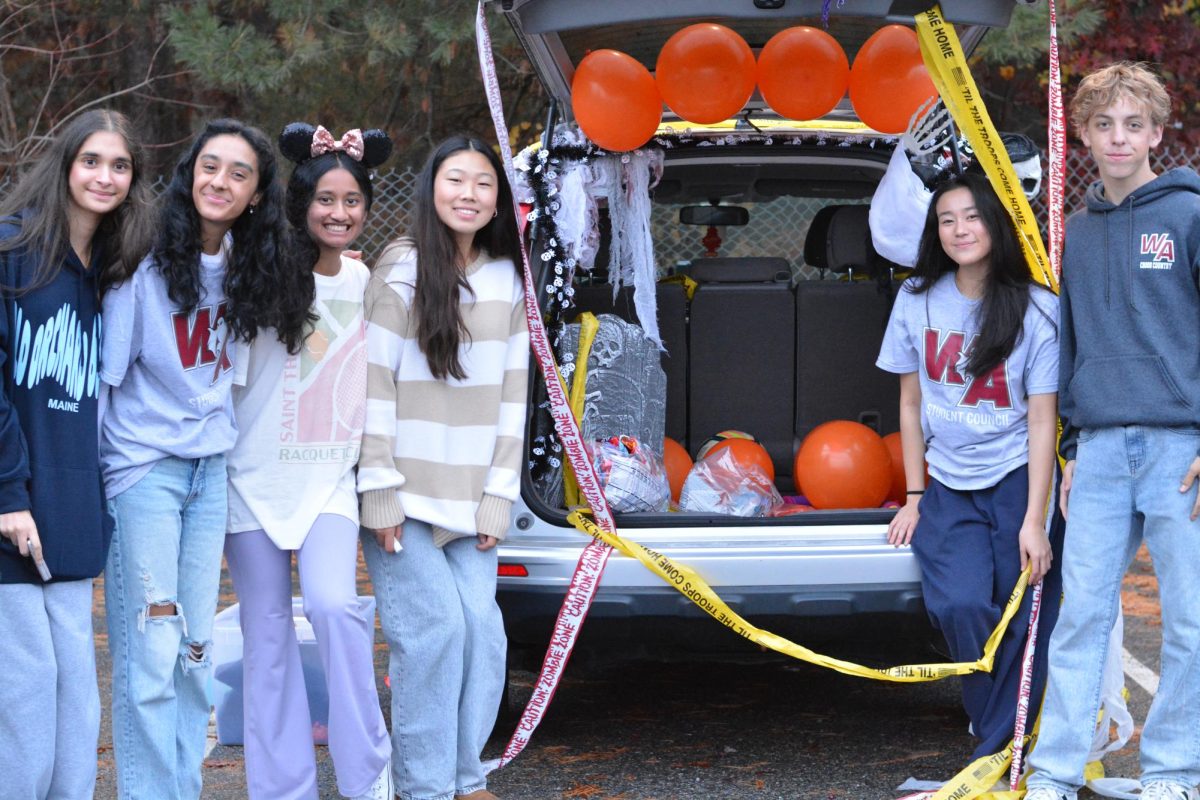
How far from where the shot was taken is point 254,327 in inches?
134

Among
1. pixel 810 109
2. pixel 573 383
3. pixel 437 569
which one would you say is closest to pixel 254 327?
pixel 437 569

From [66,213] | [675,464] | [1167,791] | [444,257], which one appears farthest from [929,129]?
[66,213]

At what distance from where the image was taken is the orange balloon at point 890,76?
4.19 metres

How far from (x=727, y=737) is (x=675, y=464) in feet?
2.94

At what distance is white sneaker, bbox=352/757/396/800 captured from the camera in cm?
354

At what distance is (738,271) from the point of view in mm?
5301

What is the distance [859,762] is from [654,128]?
197 centimetres

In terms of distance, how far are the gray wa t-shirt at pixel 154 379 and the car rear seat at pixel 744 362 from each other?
7.27 feet

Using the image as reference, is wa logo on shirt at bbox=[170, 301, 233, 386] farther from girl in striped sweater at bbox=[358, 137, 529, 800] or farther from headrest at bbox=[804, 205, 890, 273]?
headrest at bbox=[804, 205, 890, 273]

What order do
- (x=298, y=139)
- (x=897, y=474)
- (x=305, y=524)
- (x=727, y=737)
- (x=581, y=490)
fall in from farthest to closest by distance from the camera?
Result: 1. (x=897, y=474)
2. (x=727, y=737)
3. (x=581, y=490)
4. (x=298, y=139)
5. (x=305, y=524)

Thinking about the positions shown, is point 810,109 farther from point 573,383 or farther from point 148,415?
point 148,415

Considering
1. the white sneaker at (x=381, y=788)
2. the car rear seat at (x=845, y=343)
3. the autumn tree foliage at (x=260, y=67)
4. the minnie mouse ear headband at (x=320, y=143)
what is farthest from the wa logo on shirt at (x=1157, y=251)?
the autumn tree foliage at (x=260, y=67)

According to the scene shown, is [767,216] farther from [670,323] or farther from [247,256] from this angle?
[247,256]

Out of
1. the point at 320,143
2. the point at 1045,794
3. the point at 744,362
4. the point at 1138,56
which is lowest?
the point at 1045,794
